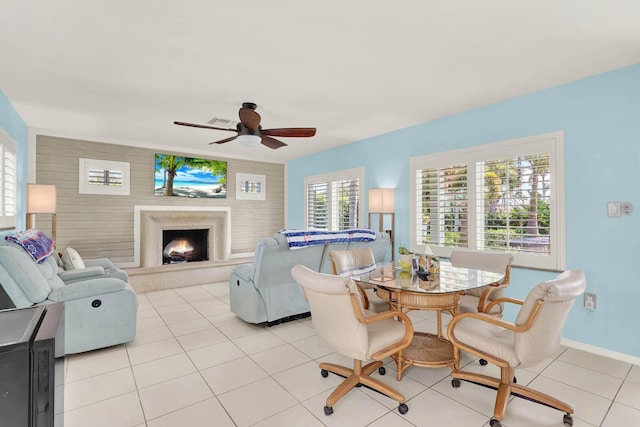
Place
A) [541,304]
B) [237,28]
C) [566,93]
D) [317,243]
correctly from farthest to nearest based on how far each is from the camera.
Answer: [317,243] < [566,93] < [237,28] < [541,304]

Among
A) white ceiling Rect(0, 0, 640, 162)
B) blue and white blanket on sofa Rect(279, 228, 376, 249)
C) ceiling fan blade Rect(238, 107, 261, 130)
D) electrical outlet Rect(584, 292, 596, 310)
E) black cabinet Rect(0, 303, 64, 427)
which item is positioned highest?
white ceiling Rect(0, 0, 640, 162)

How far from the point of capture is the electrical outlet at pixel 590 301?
2982mm

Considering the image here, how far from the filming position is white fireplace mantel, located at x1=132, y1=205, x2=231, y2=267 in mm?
5637

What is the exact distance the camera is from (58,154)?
498 cm

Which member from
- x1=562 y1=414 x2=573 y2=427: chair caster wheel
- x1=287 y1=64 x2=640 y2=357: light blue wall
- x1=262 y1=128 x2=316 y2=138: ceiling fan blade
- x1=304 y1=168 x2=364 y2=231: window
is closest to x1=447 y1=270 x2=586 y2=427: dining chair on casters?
x1=562 y1=414 x2=573 y2=427: chair caster wheel

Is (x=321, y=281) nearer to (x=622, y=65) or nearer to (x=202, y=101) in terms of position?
(x=202, y=101)

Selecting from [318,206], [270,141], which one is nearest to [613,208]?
[270,141]

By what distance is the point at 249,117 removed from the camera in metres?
3.34

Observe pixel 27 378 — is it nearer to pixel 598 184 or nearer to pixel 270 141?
pixel 270 141

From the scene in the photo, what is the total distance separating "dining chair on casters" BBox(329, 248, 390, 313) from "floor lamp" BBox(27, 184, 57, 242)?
13.1 feet

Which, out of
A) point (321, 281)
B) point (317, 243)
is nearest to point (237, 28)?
point (321, 281)

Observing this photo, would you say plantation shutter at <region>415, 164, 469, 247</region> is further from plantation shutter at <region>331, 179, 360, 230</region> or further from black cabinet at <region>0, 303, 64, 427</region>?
black cabinet at <region>0, 303, 64, 427</region>

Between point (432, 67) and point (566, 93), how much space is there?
4.97 feet

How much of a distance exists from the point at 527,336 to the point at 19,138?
606 centimetres
